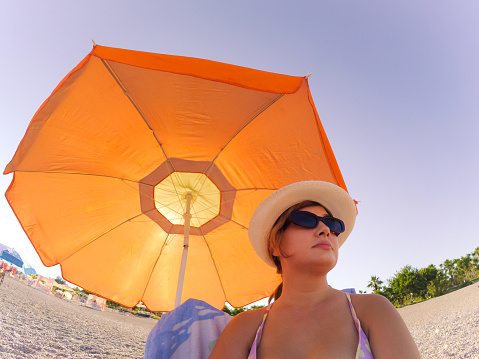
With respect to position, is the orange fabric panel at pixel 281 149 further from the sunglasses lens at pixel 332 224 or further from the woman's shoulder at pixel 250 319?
the woman's shoulder at pixel 250 319

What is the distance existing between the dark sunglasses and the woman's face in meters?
0.03

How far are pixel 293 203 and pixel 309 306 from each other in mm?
749

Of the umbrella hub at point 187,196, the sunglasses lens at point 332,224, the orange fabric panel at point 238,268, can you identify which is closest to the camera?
the sunglasses lens at point 332,224

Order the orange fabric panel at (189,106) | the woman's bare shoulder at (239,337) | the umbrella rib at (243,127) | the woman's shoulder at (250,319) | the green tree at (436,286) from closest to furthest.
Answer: the woman's bare shoulder at (239,337)
the woman's shoulder at (250,319)
the orange fabric panel at (189,106)
the umbrella rib at (243,127)
the green tree at (436,286)

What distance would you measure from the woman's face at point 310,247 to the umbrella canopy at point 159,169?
54.6 inches

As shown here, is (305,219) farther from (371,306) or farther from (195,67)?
(195,67)

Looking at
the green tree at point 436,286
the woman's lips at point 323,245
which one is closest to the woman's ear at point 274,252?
the woman's lips at point 323,245

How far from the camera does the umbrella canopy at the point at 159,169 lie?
2.69m

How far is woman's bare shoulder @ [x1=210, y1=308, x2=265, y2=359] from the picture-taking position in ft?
5.51

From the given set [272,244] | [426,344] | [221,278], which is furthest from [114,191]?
[426,344]

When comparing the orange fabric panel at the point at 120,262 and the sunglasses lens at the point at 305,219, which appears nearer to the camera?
the sunglasses lens at the point at 305,219

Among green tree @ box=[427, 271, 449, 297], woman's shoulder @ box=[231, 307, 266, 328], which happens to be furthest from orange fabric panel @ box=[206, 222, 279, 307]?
green tree @ box=[427, 271, 449, 297]

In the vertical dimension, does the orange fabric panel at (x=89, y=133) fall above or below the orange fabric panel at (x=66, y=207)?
above

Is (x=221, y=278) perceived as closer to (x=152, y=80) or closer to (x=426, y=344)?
(x=152, y=80)
